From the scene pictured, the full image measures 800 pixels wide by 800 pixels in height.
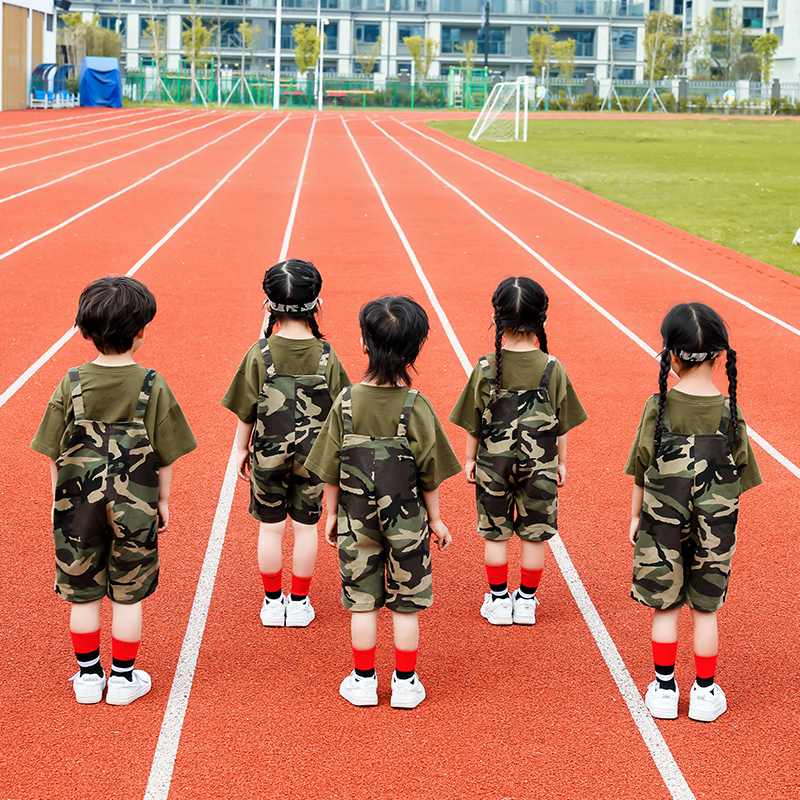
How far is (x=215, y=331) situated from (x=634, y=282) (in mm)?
5572

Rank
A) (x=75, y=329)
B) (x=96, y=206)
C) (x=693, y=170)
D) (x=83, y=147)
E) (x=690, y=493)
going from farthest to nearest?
(x=83, y=147)
(x=693, y=170)
(x=96, y=206)
(x=75, y=329)
(x=690, y=493)

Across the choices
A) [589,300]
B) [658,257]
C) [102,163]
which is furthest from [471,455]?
[102,163]

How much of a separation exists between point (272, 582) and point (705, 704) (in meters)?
1.85

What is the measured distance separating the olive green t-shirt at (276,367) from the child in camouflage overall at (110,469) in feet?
1.57

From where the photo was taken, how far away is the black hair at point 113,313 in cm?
357

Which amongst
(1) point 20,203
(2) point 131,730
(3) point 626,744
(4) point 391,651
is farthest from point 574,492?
(1) point 20,203

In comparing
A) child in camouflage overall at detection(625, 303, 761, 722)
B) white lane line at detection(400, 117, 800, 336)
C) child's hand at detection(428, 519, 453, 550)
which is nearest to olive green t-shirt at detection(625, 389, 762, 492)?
child in camouflage overall at detection(625, 303, 761, 722)

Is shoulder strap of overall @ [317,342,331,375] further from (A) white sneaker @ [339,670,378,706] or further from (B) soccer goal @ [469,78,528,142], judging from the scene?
(B) soccer goal @ [469,78,528,142]

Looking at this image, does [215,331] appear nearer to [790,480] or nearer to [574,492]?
[574,492]

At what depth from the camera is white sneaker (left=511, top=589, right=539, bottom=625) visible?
14.7 feet

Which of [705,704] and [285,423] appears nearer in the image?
[705,704]

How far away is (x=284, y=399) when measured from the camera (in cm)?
420

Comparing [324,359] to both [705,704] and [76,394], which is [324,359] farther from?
[705,704]

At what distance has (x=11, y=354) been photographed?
28.8 ft
